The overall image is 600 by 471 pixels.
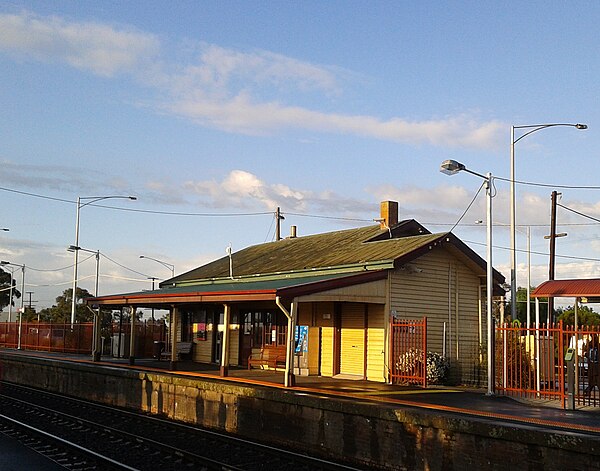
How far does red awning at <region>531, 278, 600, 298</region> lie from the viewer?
53.2 feet

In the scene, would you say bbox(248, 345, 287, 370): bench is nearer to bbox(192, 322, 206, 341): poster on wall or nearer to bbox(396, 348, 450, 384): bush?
bbox(192, 322, 206, 341): poster on wall

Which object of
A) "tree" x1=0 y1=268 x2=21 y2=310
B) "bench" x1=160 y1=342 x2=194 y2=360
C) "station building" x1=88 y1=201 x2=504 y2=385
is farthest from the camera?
"tree" x1=0 y1=268 x2=21 y2=310

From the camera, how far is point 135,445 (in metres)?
14.1

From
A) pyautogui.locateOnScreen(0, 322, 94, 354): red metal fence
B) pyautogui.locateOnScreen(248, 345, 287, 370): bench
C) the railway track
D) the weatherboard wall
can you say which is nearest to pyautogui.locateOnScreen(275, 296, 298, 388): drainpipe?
the railway track

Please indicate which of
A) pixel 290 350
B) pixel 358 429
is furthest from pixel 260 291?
pixel 358 429

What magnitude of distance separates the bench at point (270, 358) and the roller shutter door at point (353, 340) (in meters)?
2.61

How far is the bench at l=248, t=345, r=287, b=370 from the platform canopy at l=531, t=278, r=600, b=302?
9.13m

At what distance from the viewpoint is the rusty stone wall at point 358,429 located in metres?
9.90

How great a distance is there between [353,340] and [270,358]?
3816 mm

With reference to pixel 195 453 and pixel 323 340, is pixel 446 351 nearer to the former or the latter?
pixel 323 340

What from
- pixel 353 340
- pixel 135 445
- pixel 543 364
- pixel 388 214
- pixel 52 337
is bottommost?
pixel 135 445

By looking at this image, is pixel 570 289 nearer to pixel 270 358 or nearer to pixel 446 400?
pixel 446 400

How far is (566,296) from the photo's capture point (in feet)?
55.0

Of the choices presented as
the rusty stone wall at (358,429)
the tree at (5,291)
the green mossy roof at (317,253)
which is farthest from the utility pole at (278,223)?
the tree at (5,291)
